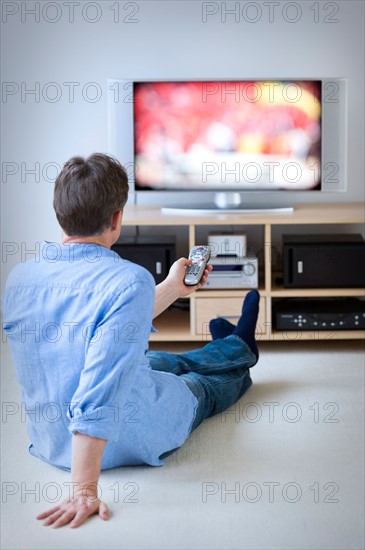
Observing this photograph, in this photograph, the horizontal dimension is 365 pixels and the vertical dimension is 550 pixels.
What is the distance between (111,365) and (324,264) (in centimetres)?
204

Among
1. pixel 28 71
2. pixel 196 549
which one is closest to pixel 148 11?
pixel 28 71

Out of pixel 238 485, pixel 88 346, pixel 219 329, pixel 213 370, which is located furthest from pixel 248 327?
pixel 88 346

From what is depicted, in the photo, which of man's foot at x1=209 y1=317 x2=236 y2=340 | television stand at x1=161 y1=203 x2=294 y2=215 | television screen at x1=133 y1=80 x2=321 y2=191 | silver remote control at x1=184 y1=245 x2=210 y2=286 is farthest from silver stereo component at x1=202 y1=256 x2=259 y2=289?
silver remote control at x1=184 y1=245 x2=210 y2=286

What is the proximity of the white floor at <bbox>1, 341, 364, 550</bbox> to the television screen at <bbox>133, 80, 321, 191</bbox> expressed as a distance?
117 cm

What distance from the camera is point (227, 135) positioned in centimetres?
459

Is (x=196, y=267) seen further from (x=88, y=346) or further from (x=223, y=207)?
(x=223, y=207)

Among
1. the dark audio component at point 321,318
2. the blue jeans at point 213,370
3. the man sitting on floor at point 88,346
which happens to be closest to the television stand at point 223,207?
the dark audio component at point 321,318

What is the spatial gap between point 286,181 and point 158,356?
1.51m

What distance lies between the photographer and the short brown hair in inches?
104

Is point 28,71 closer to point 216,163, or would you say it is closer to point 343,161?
point 216,163

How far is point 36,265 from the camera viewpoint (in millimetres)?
2729

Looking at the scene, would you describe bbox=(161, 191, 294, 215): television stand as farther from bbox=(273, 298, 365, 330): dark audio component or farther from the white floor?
the white floor

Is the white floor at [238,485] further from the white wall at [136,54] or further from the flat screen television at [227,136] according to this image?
the white wall at [136,54]

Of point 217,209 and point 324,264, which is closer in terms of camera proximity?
point 324,264
